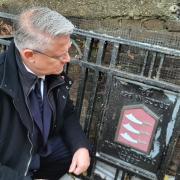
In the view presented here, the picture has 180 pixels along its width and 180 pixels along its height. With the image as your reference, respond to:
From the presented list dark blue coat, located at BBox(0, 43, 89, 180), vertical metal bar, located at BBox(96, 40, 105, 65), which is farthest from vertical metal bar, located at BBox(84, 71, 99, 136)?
dark blue coat, located at BBox(0, 43, 89, 180)

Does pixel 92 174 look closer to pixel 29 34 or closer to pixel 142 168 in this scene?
pixel 142 168

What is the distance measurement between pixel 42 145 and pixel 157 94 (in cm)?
96

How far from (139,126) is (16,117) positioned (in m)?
1.01

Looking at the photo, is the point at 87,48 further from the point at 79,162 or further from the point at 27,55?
Answer: the point at 79,162

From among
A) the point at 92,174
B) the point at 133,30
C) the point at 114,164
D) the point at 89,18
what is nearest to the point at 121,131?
the point at 114,164

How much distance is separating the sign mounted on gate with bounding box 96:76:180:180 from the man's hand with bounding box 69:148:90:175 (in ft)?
1.24

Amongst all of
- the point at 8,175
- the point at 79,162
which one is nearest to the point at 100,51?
the point at 79,162

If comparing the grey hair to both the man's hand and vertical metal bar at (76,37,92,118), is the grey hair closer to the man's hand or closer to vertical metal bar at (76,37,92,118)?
vertical metal bar at (76,37,92,118)

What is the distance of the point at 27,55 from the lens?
256 centimetres

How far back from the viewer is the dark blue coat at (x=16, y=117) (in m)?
2.57

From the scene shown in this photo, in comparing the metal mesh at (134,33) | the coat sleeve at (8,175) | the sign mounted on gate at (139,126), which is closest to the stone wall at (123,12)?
the metal mesh at (134,33)

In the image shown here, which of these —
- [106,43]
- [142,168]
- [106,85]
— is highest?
[106,43]

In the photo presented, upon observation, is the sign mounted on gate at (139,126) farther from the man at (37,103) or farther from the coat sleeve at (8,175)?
the coat sleeve at (8,175)

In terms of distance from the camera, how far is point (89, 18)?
370 centimetres
